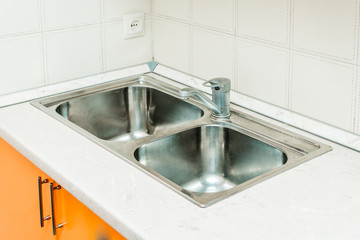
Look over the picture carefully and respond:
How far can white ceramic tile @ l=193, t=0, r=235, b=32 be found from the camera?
172 cm

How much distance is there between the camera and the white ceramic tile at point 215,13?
1720mm

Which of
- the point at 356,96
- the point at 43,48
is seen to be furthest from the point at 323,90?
the point at 43,48

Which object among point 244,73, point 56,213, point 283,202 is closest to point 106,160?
point 56,213

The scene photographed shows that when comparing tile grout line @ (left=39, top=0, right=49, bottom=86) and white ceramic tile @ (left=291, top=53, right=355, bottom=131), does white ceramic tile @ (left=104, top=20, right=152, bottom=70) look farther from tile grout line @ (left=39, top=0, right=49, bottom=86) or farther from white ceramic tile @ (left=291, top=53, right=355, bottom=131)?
white ceramic tile @ (left=291, top=53, right=355, bottom=131)

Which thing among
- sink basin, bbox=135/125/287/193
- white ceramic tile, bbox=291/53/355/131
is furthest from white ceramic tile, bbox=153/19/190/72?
white ceramic tile, bbox=291/53/355/131

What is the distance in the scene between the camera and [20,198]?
65.4 inches

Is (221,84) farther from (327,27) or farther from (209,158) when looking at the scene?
(327,27)

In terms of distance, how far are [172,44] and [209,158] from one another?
0.53 meters

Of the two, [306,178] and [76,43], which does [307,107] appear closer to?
[306,178]

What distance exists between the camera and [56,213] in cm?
150

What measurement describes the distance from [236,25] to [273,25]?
16cm

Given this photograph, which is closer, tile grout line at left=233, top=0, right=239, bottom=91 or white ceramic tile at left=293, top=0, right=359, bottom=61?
white ceramic tile at left=293, top=0, right=359, bottom=61

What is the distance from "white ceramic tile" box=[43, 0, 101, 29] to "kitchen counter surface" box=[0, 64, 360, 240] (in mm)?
500

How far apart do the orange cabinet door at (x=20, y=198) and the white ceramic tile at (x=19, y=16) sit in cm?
37
